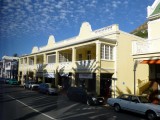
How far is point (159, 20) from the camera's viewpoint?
2408 centimetres

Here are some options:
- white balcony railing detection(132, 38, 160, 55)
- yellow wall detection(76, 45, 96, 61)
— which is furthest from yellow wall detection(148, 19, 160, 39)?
yellow wall detection(76, 45, 96, 61)

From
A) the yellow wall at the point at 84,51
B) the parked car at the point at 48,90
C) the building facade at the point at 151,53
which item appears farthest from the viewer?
the yellow wall at the point at 84,51

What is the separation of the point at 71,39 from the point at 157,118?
25.1m

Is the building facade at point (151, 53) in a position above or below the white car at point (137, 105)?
above

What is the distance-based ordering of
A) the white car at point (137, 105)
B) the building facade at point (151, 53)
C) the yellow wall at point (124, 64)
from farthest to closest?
the yellow wall at point (124, 64) < the building facade at point (151, 53) < the white car at point (137, 105)

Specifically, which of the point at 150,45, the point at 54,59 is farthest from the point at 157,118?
the point at 54,59

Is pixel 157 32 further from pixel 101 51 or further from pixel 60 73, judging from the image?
pixel 60 73

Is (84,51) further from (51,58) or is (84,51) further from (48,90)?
(51,58)

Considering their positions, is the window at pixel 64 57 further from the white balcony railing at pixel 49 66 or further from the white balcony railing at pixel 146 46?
the white balcony railing at pixel 146 46

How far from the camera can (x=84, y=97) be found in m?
23.9

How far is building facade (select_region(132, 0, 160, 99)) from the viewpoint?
21772 millimetres

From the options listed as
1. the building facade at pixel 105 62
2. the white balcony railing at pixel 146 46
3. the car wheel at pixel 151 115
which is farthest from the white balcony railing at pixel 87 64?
the car wheel at pixel 151 115

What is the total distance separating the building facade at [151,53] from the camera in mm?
21772

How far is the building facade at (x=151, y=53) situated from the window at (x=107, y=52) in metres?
4.55
